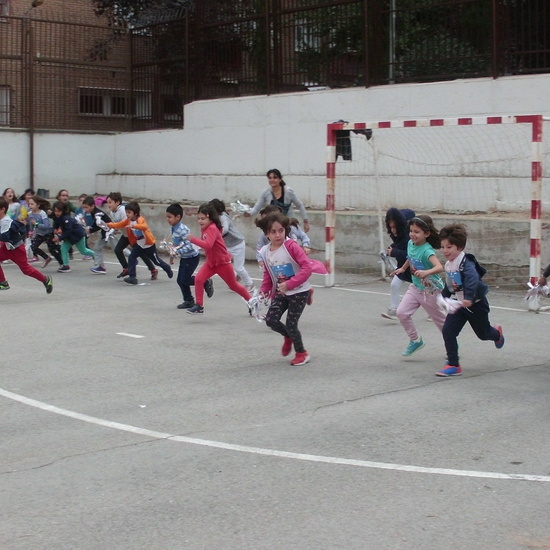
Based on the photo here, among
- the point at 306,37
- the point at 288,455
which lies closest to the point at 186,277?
the point at 288,455

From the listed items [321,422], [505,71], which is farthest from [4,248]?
[505,71]

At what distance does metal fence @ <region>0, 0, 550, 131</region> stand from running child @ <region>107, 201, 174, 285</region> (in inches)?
242

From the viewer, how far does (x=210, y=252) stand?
11.6 metres

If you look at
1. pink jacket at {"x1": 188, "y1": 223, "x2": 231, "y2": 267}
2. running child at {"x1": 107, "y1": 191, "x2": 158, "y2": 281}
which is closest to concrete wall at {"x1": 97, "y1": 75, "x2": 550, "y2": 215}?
running child at {"x1": 107, "y1": 191, "x2": 158, "y2": 281}

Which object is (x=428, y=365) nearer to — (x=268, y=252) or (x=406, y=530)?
(x=268, y=252)

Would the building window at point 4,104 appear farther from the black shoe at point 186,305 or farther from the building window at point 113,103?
the black shoe at point 186,305

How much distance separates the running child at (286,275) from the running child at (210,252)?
244 cm

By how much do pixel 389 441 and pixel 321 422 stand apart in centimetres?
67

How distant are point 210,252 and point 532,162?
14.1 feet

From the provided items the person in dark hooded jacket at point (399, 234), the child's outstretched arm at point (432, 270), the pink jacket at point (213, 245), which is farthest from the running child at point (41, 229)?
the child's outstretched arm at point (432, 270)

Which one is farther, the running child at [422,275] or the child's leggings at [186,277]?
the child's leggings at [186,277]

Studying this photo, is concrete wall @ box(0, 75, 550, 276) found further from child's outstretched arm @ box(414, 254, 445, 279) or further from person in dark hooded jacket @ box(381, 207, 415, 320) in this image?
child's outstretched arm @ box(414, 254, 445, 279)

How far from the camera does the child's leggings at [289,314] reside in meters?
8.91

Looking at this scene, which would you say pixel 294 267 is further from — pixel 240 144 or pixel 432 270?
pixel 240 144
